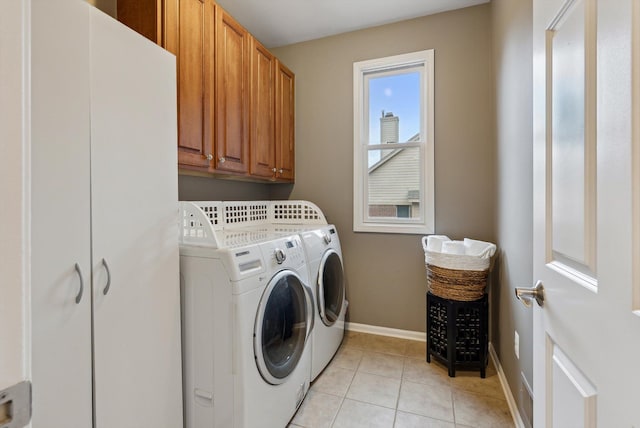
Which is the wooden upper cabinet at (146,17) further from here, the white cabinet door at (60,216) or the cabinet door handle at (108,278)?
the cabinet door handle at (108,278)

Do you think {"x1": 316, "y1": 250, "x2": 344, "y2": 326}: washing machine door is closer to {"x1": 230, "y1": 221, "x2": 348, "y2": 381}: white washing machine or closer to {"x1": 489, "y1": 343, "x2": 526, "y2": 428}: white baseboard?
{"x1": 230, "y1": 221, "x2": 348, "y2": 381}: white washing machine

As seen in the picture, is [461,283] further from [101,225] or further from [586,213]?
[101,225]

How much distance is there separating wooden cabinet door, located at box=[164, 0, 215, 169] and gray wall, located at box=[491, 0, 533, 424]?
168cm

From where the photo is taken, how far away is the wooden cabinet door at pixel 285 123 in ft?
8.39

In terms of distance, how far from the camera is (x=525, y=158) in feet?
4.77

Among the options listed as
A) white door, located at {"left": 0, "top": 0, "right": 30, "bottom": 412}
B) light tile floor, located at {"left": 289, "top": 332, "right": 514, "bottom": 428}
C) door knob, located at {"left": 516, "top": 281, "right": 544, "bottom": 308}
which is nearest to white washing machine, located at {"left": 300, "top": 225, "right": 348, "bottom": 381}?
light tile floor, located at {"left": 289, "top": 332, "right": 514, "bottom": 428}

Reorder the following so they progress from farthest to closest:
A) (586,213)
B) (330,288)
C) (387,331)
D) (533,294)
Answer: (387,331) → (330,288) → (533,294) → (586,213)

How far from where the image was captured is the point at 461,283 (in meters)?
1.98

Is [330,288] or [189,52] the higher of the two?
[189,52]

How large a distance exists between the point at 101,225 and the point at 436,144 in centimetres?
234

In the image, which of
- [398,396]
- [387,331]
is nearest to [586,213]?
[398,396]

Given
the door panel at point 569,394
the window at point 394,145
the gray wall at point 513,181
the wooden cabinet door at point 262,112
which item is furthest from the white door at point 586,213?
the wooden cabinet door at point 262,112

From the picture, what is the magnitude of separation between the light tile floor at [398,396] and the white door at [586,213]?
0.90m

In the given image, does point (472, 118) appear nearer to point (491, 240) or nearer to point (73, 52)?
point (491, 240)
